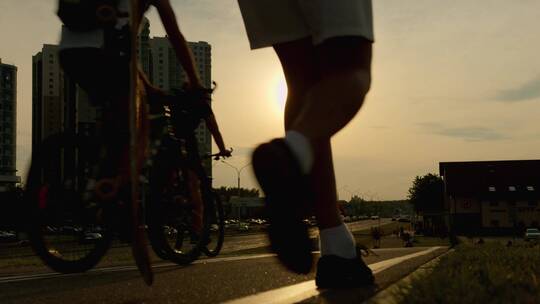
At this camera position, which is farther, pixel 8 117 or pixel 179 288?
pixel 8 117

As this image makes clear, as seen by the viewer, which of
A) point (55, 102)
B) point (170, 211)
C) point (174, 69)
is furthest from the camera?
point (55, 102)

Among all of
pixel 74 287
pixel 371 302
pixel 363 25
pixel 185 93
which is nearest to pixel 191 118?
pixel 185 93

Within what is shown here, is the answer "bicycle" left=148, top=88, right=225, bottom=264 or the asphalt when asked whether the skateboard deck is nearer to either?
the asphalt

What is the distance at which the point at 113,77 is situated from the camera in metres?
1.68

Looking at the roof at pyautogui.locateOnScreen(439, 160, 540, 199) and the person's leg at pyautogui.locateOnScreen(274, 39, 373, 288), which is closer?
the person's leg at pyautogui.locateOnScreen(274, 39, 373, 288)

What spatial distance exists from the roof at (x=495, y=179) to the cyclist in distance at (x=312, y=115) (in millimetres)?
64180

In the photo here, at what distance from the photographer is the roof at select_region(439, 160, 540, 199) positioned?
63.1 meters

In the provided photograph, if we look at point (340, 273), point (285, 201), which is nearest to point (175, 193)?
point (340, 273)

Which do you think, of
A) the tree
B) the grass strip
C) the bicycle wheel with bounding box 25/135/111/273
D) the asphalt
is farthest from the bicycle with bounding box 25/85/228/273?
the tree

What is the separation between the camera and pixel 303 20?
1.93 metres

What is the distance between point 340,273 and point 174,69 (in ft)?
3.65

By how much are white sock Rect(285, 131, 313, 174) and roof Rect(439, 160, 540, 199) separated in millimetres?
64662

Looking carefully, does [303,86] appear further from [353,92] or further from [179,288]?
[179,288]

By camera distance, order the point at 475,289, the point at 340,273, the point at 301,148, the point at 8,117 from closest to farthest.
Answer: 1. the point at 475,289
2. the point at 301,148
3. the point at 340,273
4. the point at 8,117
